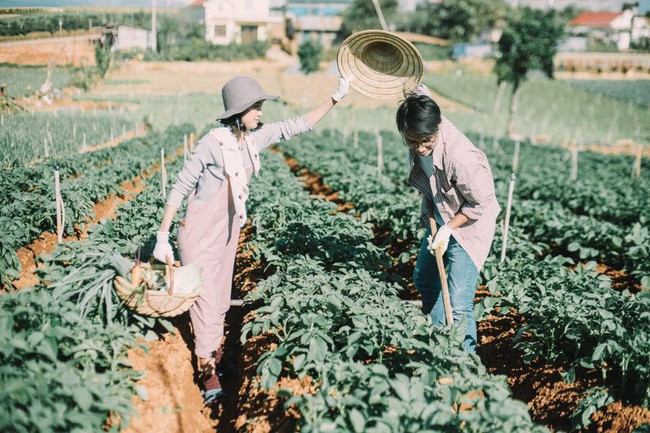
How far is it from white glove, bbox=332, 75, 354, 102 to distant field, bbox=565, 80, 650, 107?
35.6 meters

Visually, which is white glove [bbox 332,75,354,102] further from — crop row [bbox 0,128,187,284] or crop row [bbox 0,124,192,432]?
crop row [bbox 0,128,187,284]

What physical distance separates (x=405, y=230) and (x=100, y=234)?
2986mm

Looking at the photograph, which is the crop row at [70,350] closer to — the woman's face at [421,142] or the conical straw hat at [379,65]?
the woman's face at [421,142]

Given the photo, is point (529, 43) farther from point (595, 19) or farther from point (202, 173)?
point (595, 19)

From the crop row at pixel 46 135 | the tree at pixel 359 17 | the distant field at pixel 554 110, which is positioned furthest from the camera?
the tree at pixel 359 17

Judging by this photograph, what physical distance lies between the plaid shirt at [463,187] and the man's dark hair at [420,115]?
0.65ft

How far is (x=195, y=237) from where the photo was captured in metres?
3.31

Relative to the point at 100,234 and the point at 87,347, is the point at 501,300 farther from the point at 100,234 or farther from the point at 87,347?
the point at 100,234

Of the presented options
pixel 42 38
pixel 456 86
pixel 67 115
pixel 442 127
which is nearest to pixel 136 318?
pixel 442 127

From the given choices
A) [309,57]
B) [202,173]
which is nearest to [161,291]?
[202,173]

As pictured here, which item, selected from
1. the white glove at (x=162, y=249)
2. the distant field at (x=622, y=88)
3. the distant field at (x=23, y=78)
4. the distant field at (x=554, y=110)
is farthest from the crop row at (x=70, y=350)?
the distant field at (x=622, y=88)

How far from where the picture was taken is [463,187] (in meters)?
3.12

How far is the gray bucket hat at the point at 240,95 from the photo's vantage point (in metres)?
3.11

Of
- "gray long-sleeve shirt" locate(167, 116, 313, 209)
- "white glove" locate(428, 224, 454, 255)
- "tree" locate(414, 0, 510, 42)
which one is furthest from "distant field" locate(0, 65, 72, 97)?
"tree" locate(414, 0, 510, 42)
